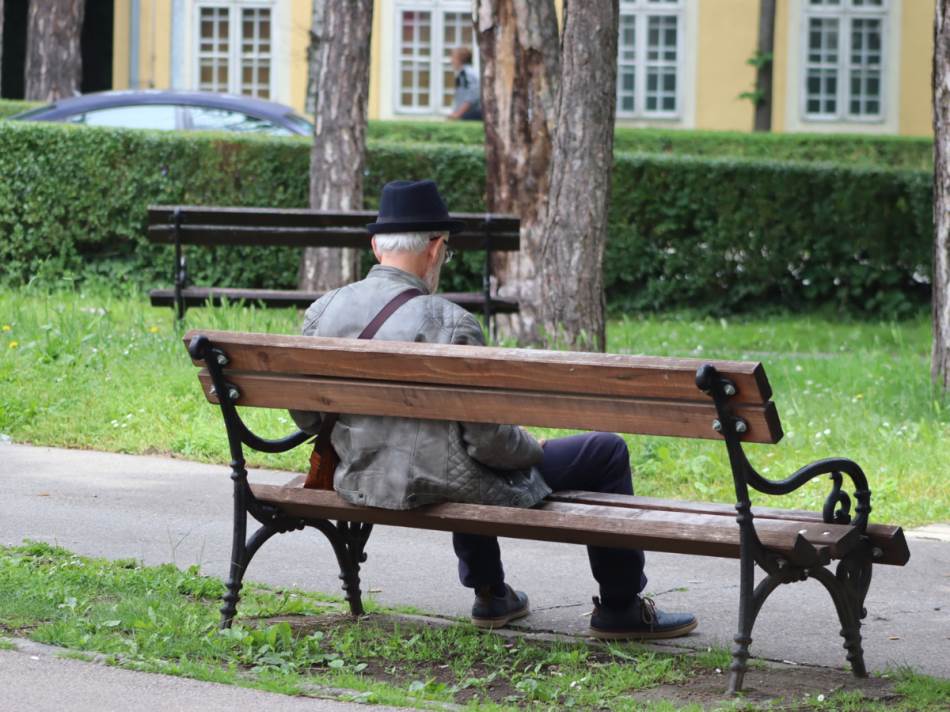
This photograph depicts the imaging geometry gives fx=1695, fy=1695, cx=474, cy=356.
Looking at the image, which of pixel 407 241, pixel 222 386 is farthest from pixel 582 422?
pixel 222 386

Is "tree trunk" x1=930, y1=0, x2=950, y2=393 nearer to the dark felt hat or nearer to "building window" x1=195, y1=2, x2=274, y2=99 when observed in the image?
the dark felt hat

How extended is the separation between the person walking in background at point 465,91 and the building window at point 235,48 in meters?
7.84

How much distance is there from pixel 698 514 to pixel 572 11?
5762mm

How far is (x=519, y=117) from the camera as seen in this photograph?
11930 millimetres

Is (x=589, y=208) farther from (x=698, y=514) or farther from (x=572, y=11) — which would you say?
(x=698, y=514)

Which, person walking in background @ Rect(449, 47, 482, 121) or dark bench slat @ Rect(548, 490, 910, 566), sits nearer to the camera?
dark bench slat @ Rect(548, 490, 910, 566)

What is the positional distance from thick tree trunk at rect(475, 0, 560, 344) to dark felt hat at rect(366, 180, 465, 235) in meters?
6.58

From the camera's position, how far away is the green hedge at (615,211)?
1475cm

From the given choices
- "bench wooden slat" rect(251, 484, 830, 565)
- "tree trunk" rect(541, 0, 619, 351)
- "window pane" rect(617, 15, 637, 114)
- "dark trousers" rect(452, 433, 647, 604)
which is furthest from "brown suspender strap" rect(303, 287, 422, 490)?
"window pane" rect(617, 15, 637, 114)

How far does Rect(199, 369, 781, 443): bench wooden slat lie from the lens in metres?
4.38

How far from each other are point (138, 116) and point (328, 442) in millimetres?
13067

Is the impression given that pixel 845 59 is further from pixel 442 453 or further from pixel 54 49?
pixel 442 453

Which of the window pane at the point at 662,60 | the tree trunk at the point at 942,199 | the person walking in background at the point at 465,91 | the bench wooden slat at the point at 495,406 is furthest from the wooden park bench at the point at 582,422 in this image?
the window pane at the point at 662,60

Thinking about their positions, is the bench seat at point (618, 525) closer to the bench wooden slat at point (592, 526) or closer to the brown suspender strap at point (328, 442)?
the bench wooden slat at point (592, 526)
